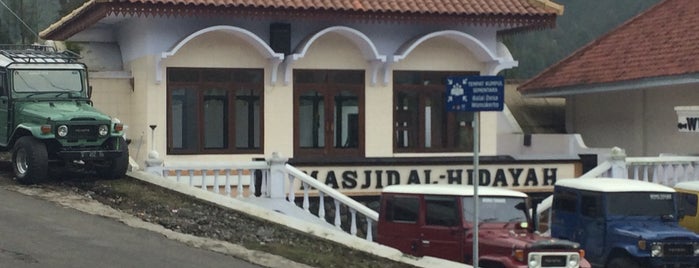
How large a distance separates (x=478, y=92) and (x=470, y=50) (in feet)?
38.3

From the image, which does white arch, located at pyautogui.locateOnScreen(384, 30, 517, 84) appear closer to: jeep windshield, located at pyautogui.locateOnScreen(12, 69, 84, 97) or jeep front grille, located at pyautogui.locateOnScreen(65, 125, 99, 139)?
jeep windshield, located at pyautogui.locateOnScreen(12, 69, 84, 97)

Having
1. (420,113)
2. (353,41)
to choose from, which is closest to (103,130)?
(353,41)

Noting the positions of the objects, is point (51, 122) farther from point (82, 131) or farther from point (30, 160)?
point (30, 160)

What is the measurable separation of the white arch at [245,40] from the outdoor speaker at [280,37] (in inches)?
12.7

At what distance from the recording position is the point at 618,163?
21.6m

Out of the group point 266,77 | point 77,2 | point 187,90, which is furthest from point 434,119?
point 77,2

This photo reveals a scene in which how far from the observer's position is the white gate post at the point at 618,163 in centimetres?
2150

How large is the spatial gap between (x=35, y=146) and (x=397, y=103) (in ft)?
31.4

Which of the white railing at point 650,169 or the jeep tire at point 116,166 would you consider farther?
the white railing at point 650,169

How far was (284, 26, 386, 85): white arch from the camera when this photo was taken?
22875 mm

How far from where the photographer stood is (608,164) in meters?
21.6

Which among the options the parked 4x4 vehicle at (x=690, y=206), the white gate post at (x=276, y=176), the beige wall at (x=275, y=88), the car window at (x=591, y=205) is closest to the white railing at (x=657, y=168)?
the parked 4x4 vehicle at (x=690, y=206)

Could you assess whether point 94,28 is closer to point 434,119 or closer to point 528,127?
point 434,119

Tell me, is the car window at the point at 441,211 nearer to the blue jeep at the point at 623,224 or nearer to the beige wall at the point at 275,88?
the blue jeep at the point at 623,224
